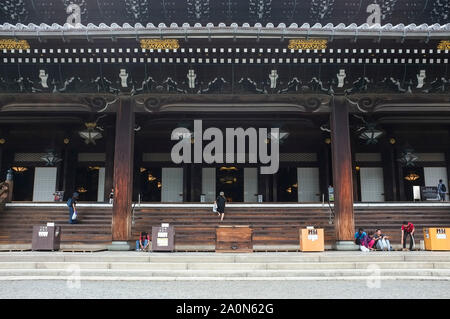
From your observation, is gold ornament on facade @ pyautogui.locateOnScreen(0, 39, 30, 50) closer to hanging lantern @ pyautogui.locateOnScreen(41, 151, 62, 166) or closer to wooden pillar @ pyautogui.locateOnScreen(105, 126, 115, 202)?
wooden pillar @ pyautogui.locateOnScreen(105, 126, 115, 202)

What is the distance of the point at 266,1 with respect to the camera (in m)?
14.9

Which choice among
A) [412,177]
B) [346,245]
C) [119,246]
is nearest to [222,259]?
[119,246]

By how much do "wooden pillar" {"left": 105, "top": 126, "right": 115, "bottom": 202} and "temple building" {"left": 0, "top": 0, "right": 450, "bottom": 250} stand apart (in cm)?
10

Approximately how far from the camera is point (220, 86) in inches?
522

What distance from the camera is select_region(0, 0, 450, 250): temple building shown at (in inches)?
453

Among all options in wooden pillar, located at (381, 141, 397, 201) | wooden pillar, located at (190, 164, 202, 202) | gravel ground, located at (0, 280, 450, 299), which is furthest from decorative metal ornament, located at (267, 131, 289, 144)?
gravel ground, located at (0, 280, 450, 299)

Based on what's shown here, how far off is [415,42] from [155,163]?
1431 cm

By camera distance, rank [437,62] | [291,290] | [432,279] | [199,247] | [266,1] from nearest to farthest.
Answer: [291,290] → [432,279] → [437,62] → [199,247] → [266,1]

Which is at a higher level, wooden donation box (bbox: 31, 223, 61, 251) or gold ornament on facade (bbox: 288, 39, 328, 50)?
gold ornament on facade (bbox: 288, 39, 328, 50)

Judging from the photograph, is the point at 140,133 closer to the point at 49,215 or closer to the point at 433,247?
the point at 49,215

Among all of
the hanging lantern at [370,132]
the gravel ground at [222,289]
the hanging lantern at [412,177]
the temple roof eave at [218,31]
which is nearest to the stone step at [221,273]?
the gravel ground at [222,289]

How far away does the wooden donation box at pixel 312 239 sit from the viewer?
38.4ft

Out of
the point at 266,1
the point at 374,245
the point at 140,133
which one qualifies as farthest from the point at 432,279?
the point at 140,133

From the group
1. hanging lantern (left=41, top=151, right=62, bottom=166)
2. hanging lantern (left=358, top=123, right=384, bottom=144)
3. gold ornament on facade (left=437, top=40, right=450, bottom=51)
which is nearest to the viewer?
gold ornament on facade (left=437, top=40, right=450, bottom=51)
